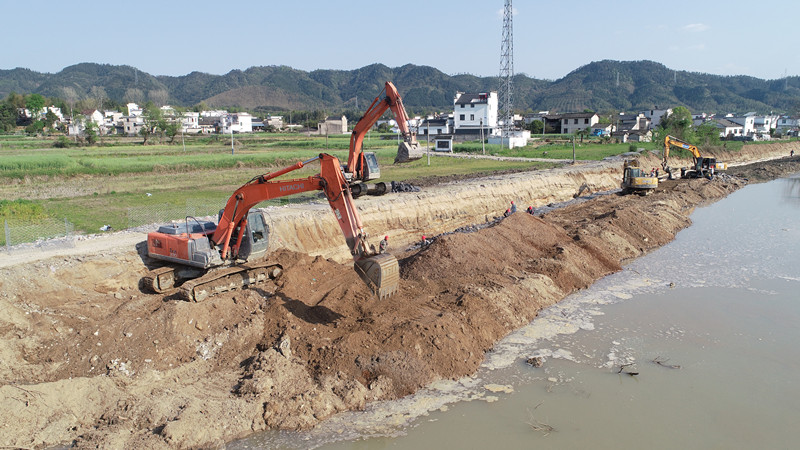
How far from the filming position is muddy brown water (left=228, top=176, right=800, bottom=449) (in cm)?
905

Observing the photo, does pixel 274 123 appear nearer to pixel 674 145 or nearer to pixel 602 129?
pixel 602 129

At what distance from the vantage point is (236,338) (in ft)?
37.7

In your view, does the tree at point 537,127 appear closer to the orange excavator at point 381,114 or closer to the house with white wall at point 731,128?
the house with white wall at point 731,128

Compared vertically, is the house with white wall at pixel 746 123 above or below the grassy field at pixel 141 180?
above

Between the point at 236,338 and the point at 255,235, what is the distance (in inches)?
119

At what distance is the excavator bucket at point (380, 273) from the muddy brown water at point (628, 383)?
2160 millimetres

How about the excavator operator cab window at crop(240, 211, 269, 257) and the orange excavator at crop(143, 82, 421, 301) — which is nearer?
the orange excavator at crop(143, 82, 421, 301)

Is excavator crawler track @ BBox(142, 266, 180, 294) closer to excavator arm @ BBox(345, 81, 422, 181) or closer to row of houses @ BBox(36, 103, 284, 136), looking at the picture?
excavator arm @ BBox(345, 81, 422, 181)

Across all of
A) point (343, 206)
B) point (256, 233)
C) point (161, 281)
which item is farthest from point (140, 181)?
point (343, 206)

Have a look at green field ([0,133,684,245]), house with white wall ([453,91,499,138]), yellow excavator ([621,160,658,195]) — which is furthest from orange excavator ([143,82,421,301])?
house with white wall ([453,91,499,138])

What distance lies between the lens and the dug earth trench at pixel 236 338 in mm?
8919

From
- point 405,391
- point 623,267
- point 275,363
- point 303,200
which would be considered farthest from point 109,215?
point 623,267

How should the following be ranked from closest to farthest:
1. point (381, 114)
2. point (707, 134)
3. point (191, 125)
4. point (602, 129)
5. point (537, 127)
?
point (381, 114), point (707, 134), point (602, 129), point (537, 127), point (191, 125)

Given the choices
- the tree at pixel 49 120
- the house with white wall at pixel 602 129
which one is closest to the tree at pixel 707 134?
the house with white wall at pixel 602 129
